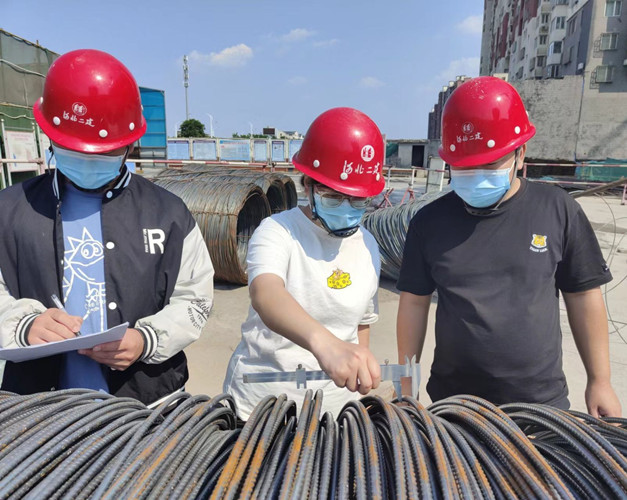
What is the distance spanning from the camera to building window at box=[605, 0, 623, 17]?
102 feet

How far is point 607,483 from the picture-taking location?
927 mm

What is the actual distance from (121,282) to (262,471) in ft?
2.88

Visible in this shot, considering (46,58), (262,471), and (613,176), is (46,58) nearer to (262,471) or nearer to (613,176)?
(262,471)

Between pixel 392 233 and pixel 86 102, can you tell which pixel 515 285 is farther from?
pixel 392 233

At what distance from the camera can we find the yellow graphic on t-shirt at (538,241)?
165 cm

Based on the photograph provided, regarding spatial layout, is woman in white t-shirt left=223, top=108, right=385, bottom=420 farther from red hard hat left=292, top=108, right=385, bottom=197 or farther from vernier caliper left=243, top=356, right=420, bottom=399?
vernier caliper left=243, top=356, right=420, bottom=399

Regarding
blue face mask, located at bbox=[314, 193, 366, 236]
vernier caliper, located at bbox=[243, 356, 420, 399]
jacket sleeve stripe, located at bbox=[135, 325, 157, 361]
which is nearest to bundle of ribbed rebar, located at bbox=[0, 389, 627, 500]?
vernier caliper, located at bbox=[243, 356, 420, 399]

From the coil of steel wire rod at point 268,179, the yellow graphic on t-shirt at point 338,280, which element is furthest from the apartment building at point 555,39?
the yellow graphic on t-shirt at point 338,280

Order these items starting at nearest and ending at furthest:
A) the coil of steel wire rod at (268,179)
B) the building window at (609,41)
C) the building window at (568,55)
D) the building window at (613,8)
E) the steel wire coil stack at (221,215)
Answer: the steel wire coil stack at (221,215) → the coil of steel wire rod at (268,179) → the building window at (613,8) → the building window at (609,41) → the building window at (568,55)

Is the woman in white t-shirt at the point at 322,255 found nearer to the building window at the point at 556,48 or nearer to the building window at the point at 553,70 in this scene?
the building window at the point at 553,70

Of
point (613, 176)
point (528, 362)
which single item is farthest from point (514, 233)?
point (613, 176)

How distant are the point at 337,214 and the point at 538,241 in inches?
29.8

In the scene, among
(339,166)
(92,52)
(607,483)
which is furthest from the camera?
(339,166)

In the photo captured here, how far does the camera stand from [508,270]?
1655mm
